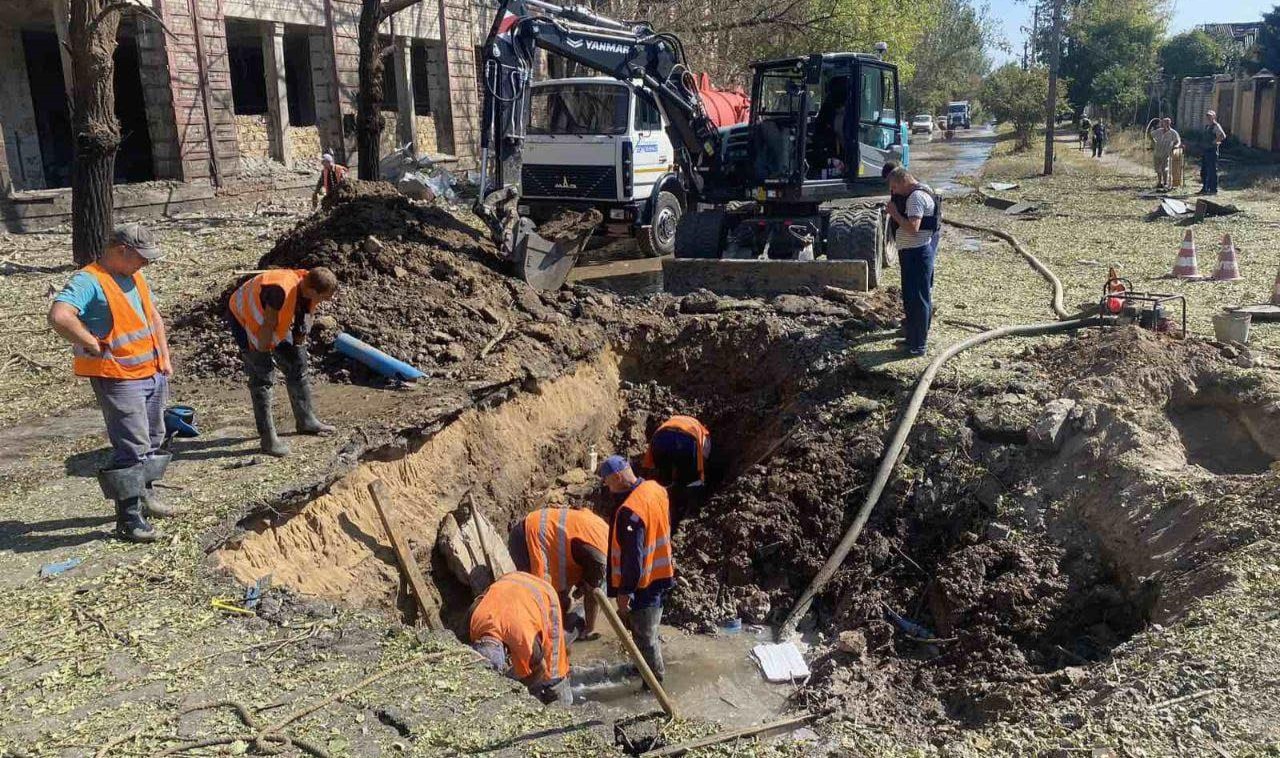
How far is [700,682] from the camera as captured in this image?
6668 mm

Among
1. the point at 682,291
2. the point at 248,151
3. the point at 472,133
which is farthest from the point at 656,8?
the point at 682,291

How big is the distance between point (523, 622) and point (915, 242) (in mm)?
5060

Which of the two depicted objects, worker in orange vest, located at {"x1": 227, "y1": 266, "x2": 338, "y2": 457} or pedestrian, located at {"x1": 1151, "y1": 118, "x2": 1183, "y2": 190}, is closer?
worker in orange vest, located at {"x1": 227, "y1": 266, "x2": 338, "y2": 457}

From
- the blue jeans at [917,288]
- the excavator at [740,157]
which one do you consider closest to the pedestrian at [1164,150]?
the excavator at [740,157]

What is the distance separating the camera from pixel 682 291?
1168 centimetres

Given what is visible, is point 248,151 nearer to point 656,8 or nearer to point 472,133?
point 472,133

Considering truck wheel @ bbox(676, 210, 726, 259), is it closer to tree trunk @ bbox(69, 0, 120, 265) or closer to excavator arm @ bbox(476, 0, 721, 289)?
excavator arm @ bbox(476, 0, 721, 289)

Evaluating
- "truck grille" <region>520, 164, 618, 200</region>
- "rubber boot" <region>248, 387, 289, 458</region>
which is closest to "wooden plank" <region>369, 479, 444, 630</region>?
"rubber boot" <region>248, 387, 289, 458</region>

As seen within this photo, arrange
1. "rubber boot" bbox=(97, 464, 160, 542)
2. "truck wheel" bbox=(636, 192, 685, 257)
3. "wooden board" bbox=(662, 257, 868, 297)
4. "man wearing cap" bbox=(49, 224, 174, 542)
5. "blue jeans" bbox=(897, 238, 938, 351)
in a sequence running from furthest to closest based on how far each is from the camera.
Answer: "truck wheel" bbox=(636, 192, 685, 257), "wooden board" bbox=(662, 257, 868, 297), "blue jeans" bbox=(897, 238, 938, 351), "rubber boot" bbox=(97, 464, 160, 542), "man wearing cap" bbox=(49, 224, 174, 542)

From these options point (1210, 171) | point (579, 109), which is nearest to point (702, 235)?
point (579, 109)

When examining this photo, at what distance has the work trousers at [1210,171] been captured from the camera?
2033 centimetres

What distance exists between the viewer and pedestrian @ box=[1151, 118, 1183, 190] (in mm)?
→ 21781

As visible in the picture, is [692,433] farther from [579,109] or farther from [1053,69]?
[1053,69]

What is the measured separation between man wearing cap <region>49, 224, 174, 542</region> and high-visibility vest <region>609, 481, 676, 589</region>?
284cm
